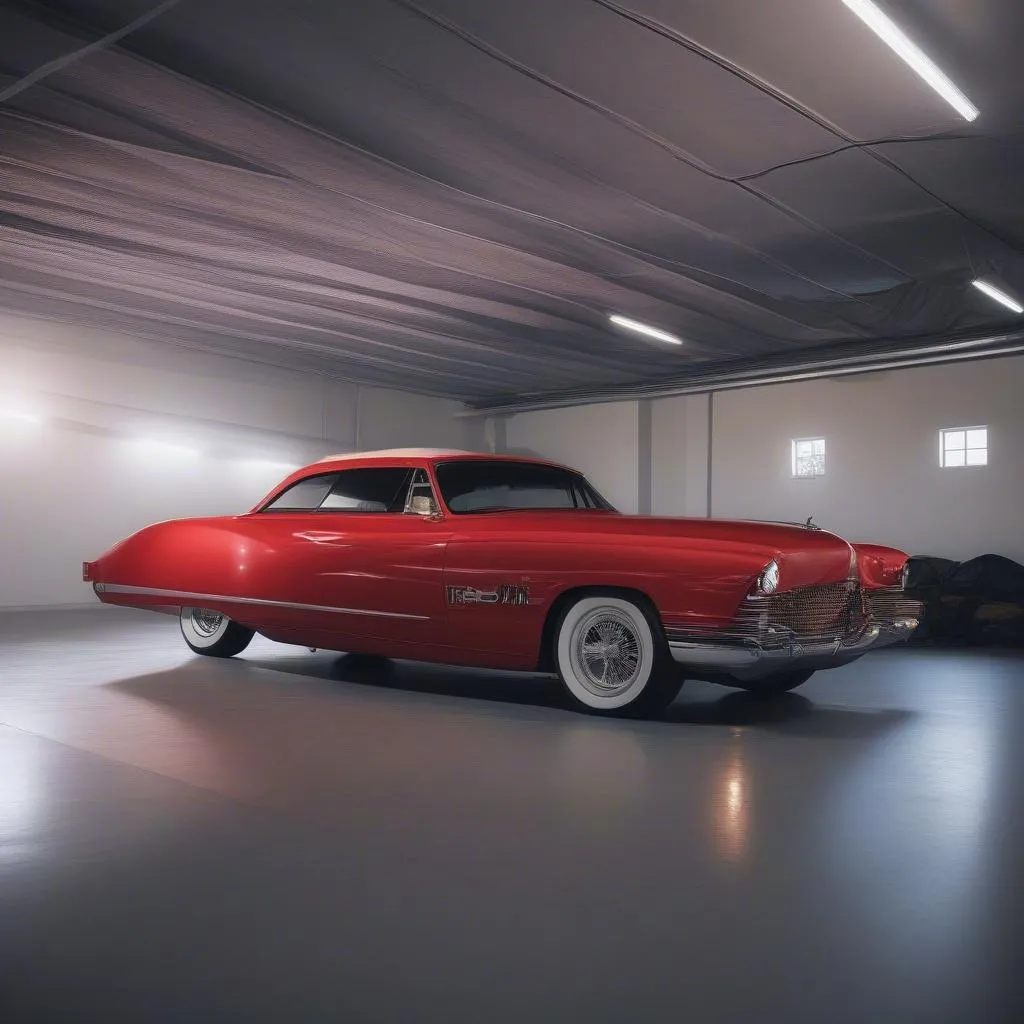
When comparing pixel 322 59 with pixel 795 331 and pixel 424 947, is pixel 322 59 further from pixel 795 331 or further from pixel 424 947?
pixel 795 331

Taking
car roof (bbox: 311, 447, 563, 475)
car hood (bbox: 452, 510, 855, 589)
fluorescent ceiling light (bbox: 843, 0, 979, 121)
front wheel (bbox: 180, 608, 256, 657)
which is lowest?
front wheel (bbox: 180, 608, 256, 657)

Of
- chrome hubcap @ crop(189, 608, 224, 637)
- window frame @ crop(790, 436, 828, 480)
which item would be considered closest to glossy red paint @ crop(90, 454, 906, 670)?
chrome hubcap @ crop(189, 608, 224, 637)

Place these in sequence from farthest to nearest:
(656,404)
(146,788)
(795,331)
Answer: (656,404) → (795,331) → (146,788)

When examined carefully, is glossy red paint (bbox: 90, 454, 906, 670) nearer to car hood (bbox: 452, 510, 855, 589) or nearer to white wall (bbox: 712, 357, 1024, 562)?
car hood (bbox: 452, 510, 855, 589)

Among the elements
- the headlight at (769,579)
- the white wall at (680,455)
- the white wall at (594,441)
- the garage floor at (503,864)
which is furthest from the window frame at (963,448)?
the headlight at (769,579)

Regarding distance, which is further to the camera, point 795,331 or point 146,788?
point 795,331

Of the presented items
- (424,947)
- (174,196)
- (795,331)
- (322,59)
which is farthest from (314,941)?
(795,331)

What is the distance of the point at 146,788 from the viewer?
3676mm

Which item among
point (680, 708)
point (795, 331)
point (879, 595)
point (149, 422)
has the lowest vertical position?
point (680, 708)

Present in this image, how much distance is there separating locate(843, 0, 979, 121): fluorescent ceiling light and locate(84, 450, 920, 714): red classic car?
234 cm

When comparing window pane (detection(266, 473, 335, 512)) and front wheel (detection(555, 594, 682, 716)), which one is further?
window pane (detection(266, 473, 335, 512))

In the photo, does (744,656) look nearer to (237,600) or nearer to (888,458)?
(237,600)

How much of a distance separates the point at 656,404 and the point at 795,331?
196 inches

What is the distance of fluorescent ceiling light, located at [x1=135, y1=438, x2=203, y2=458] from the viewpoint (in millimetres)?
12961
